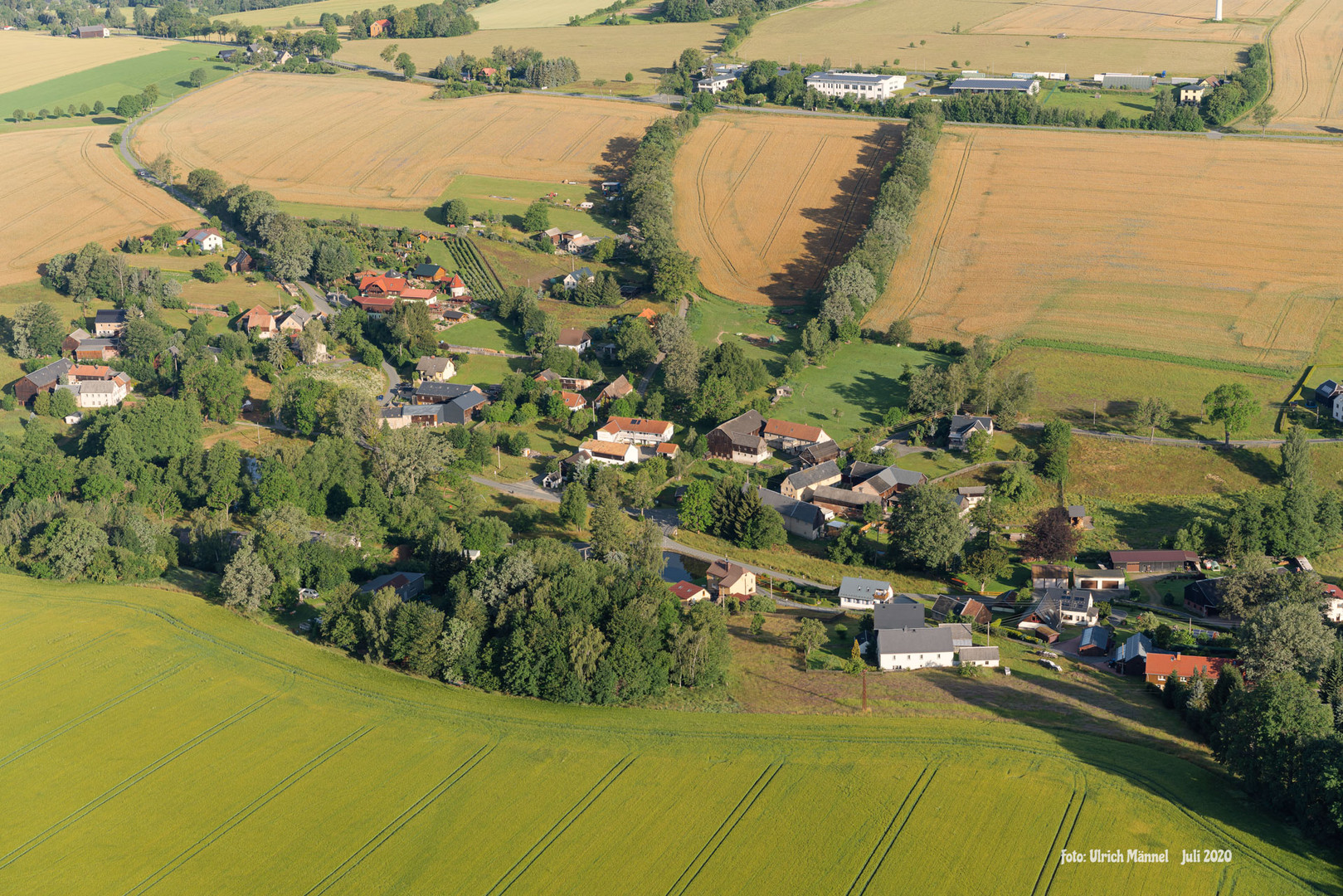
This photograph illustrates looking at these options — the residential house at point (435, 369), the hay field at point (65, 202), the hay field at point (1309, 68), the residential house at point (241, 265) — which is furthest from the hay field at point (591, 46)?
the residential house at point (435, 369)

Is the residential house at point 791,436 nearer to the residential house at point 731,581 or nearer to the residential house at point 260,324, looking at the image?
the residential house at point 731,581

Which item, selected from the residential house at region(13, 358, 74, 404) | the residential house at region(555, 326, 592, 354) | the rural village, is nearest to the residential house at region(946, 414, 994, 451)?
the rural village

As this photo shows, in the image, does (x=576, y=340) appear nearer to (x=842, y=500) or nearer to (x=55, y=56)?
(x=842, y=500)

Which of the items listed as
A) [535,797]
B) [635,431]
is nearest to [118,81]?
[635,431]

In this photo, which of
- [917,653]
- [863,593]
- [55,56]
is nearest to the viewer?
[917,653]

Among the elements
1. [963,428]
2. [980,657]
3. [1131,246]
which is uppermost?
[1131,246]

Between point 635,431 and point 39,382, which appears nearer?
point 635,431
